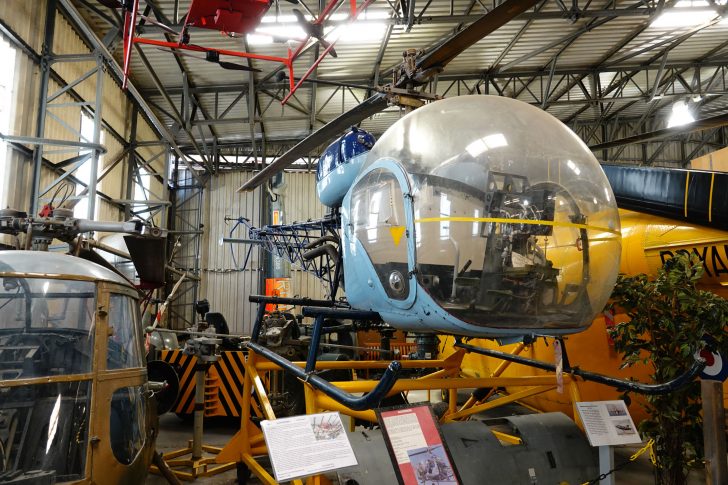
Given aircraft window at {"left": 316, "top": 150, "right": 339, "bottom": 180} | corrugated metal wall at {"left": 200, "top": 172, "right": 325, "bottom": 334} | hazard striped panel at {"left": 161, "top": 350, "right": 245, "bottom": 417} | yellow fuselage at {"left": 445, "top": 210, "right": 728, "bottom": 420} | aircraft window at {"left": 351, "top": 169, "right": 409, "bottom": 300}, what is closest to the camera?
aircraft window at {"left": 351, "top": 169, "right": 409, "bottom": 300}

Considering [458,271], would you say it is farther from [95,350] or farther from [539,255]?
[95,350]

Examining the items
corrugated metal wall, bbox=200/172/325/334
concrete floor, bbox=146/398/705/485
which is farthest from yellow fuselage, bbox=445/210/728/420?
corrugated metal wall, bbox=200/172/325/334

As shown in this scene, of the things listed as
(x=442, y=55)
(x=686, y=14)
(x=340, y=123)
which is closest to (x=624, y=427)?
(x=442, y=55)

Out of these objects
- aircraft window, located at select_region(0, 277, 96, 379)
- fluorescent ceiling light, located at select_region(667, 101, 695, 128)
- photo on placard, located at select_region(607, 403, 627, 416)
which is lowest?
photo on placard, located at select_region(607, 403, 627, 416)

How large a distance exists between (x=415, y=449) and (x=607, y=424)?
1.38m

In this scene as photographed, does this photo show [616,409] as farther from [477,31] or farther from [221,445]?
[221,445]

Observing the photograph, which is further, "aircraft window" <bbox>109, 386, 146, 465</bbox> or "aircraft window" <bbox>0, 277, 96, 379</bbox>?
"aircraft window" <bbox>109, 386, 146, 465</bbox>

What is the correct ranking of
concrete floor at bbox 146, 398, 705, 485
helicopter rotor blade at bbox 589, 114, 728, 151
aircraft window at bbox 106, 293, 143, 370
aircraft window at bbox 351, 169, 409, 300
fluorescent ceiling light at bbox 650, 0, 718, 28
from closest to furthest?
aircraft window at bbox 351, 169, 409, 300 → aircraft window at bbox 106, 293, 143, 370 → helicopter rotor blade at bbox 589, 114, 728, 151 → concrete floor at bbox 146, 398, 705, 485 → fluorescent ceiling light at bbox 650, 0, 718, 28

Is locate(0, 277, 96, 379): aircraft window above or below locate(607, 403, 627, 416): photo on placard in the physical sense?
above

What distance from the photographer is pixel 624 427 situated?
276 cm

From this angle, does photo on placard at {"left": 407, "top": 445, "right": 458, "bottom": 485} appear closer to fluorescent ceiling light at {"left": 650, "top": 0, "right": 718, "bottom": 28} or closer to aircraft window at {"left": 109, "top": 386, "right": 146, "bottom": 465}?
aircraft window at {"left": 109, "top": 386, "right": 146, "bottom": 465}

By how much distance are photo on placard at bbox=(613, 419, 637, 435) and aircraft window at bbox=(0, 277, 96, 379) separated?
2.84 metres

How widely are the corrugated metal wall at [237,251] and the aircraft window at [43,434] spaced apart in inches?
556

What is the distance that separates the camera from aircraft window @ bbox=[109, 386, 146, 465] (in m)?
2.49
